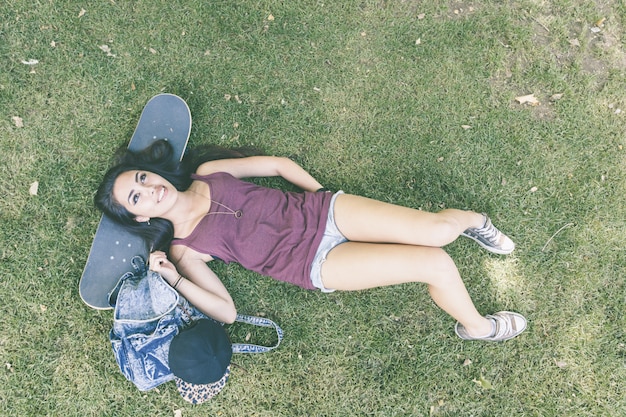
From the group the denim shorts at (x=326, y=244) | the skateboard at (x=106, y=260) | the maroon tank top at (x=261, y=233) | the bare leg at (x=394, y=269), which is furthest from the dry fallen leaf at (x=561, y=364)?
the skateboard at (x=106, y=260)

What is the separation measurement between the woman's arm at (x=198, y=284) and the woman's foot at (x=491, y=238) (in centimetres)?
231

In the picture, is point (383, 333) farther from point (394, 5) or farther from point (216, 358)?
point (394, 5)

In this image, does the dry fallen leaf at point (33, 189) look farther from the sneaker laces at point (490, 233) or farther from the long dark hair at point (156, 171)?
the sneaker laces at point (490, 233)

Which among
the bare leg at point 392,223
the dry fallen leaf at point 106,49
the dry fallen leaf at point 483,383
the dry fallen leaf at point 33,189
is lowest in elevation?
the dry fallen leaf at point 483,383

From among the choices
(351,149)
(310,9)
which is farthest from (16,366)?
(310,9)

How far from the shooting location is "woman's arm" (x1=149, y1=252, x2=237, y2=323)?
12.1 ft

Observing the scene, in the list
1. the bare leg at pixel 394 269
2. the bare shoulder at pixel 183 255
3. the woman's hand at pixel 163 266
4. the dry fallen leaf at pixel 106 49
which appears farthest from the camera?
the dry fallen leaf at pixel 106 49

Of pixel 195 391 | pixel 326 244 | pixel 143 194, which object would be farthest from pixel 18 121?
pixel 326 244

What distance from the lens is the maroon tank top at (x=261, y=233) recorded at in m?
3.73

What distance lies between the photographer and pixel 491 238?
4148 millimetres

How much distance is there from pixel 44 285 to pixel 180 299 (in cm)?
159

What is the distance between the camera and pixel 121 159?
4.18m

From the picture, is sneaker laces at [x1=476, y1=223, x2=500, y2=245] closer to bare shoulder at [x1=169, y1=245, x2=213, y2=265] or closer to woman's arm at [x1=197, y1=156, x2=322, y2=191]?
woman's arm at [x1=197, y1=156, x2=322, y2=191]

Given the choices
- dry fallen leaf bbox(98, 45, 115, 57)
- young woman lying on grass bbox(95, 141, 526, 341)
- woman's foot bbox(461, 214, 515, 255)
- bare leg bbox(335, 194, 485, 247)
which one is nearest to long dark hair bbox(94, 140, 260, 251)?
young woman lying on grass bbox(95, 141, 526, 341)
